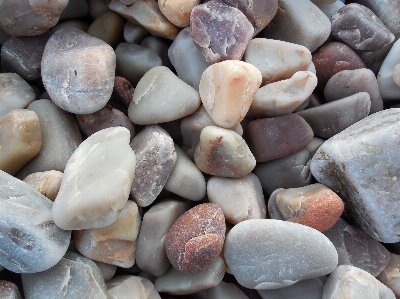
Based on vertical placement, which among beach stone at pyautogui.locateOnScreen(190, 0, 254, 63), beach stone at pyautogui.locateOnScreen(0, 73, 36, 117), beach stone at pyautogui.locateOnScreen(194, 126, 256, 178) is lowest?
beach stone at pyautogui.locateOnScreen(0, 73, 36, 117)

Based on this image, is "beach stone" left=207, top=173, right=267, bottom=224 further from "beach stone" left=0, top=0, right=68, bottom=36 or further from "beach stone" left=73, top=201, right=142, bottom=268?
"beach stone" left=0, top=0, right=68, bottom=36

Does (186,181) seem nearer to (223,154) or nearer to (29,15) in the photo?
(223,154)

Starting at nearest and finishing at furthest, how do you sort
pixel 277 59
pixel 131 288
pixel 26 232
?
1. pixel 26 232
2. pixel 131 288
3. pixel 277 59

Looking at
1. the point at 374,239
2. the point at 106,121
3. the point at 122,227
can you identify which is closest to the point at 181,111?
the point at 106,121

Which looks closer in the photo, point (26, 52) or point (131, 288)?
point (131, 288)

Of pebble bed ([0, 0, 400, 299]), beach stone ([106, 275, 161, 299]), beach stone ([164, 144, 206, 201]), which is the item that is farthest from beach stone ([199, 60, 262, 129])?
beach stone ([106, 275, 161, 299])

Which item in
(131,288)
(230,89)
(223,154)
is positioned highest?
(230,89)

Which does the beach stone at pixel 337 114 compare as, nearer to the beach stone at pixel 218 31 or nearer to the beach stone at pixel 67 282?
the beach stone at pixel 218 31


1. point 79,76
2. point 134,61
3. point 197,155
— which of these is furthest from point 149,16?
point 197,155
